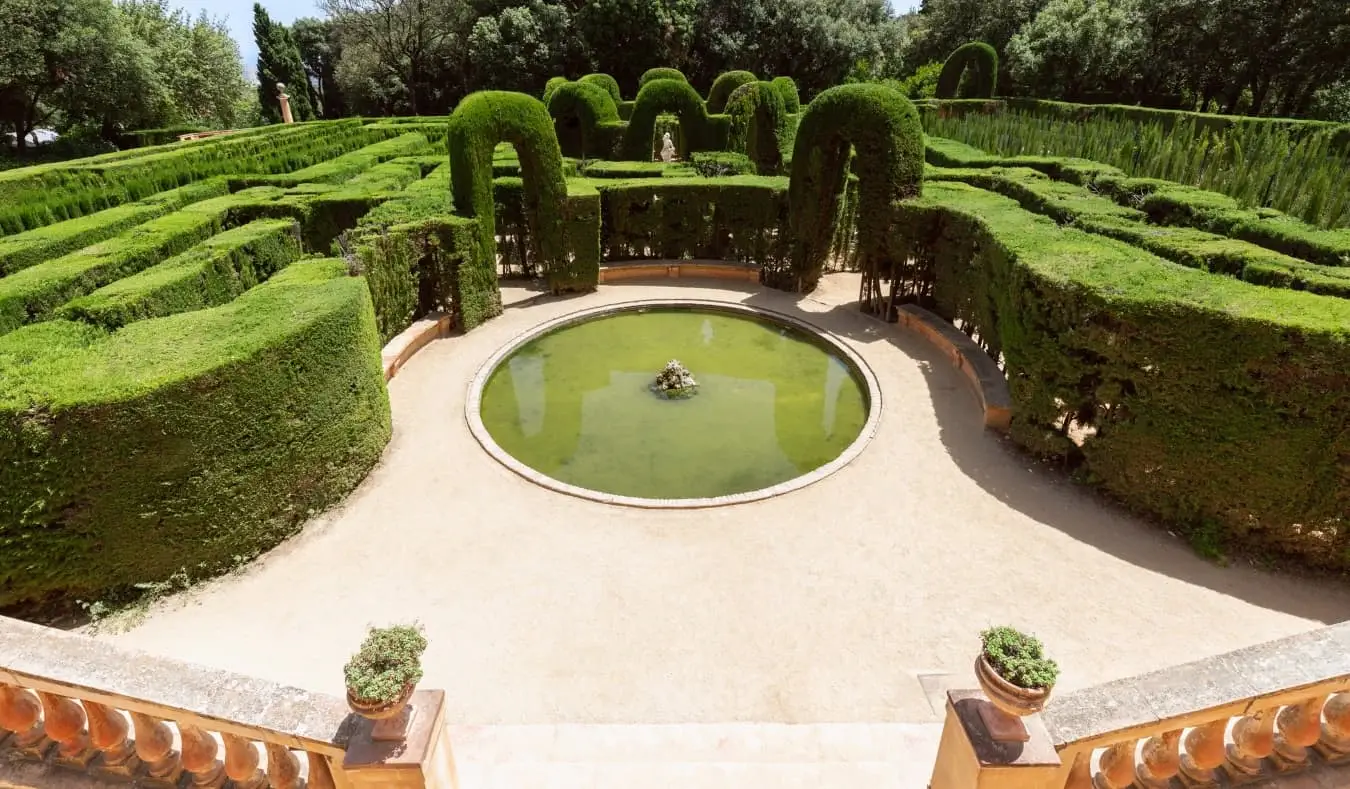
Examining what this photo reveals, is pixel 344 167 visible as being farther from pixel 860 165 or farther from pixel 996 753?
pixel 996 753

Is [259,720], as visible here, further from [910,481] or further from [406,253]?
[406,253]

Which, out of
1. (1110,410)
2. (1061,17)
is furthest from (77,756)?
(1061,17)

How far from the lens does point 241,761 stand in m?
3.68

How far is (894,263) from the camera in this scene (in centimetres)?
1359

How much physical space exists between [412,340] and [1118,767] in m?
11.9

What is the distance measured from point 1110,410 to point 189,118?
5850 centimetres

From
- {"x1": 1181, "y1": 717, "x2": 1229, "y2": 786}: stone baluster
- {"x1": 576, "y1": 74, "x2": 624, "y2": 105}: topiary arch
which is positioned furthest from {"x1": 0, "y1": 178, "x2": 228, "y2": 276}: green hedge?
{"x1": 1181, "y1": 717, "x2": 1229, "y2": 786}: stone baluster

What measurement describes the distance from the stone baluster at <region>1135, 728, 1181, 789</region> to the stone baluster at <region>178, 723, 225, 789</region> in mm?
5425

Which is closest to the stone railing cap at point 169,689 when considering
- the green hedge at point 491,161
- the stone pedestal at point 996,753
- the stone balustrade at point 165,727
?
the stone balustrade at point 165,727

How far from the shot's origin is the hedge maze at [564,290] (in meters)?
6.47

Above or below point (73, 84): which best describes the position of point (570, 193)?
below

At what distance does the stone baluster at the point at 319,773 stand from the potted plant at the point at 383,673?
0.41 m

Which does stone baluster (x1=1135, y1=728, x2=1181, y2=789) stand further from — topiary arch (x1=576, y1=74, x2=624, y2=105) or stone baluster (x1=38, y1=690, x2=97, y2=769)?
topiary arch (x1=576, y1=74, x2=624, y2=105)

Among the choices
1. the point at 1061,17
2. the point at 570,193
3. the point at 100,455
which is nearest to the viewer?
the point at 100,455
